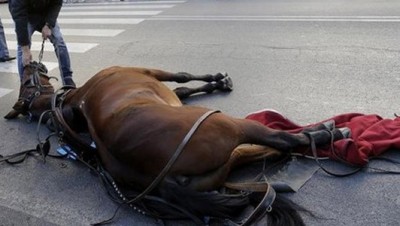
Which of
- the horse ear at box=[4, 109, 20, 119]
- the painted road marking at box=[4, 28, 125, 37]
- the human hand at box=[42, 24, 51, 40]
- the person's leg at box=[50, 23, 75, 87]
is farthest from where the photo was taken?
the painted road marking at box=[4, 28, 125, 37]

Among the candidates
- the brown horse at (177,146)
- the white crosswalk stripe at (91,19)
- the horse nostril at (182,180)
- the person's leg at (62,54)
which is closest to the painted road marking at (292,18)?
the white crosswalk stripe at (91,19)

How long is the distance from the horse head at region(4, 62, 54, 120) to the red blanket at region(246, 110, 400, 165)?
1.96 metres

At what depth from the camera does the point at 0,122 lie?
4.57m

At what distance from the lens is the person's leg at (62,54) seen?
5.11 meters

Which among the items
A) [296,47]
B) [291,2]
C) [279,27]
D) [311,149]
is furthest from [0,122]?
[291,2]

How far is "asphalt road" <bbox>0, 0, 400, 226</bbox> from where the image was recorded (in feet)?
9.36

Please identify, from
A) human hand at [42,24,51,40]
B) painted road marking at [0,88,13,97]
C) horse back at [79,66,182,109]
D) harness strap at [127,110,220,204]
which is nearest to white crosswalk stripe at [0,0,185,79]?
painted road marking at [0,88,13,97]

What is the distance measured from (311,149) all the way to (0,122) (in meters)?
3.16

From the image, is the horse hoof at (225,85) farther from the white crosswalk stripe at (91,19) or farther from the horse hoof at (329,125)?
the white crosswalk stripe at (91,19)

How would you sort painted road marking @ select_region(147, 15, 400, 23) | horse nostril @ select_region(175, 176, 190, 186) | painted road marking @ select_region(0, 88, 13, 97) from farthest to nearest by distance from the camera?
painted road marking @ select_region(147, 15, 400, 23)
painted road marking @ select_region(0, 88, 13, 97)
horse nostril @ select_region(175, 176, 190, 186)

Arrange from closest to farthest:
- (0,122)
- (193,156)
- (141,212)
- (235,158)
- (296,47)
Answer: (193,156) → (141,212) → (235,158) → (0,122) → (296,47)

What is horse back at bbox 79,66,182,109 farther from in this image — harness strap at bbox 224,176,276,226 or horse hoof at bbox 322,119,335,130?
horse hoof at bbox 322,119,335,130

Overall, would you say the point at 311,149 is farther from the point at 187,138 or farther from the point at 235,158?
the point at 187,138

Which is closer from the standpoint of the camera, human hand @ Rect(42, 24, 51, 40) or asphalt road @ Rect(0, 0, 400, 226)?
asphalt road @ Rect(0, 0, 400, 226)
